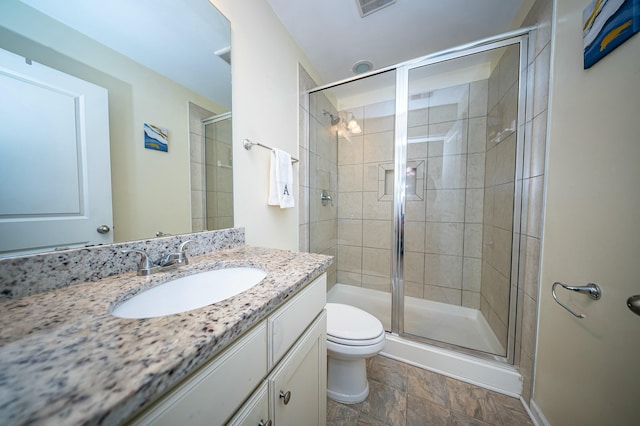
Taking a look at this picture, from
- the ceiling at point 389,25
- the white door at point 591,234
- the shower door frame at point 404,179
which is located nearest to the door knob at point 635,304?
the white door at point 591,234

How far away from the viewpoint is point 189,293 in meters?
0.71

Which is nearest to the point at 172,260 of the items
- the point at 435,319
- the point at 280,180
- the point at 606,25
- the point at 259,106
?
the point at 280,180

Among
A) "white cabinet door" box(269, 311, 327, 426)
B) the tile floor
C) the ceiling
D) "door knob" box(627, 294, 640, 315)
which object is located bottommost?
the tile floor

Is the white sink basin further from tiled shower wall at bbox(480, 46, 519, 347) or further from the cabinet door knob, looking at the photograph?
tiled shower wall at bbox(480, 46, 519, 347)

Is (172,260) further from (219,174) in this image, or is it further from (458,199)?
(458,199)

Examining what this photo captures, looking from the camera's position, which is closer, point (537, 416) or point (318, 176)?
point (537, 416)

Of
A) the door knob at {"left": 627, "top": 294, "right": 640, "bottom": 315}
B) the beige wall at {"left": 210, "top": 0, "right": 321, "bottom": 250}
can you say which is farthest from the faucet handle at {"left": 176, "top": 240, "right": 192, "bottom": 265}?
the door knob at {"left": 627, "top": 294, "right": 640, "bottom": 315}

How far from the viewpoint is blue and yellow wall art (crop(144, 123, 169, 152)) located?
0.76 m

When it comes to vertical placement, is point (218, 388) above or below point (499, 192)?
below

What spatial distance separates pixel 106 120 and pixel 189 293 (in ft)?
2.07

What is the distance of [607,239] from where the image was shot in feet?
2.27

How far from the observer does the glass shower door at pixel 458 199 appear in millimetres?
1486

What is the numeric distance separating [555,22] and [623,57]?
593 millimetres

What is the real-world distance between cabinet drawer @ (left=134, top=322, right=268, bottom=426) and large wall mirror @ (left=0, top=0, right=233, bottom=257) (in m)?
0.58
